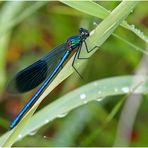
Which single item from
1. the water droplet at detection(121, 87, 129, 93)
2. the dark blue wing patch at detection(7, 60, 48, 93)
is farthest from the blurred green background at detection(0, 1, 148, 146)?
the water droplet at detection(121, 87, 129, 93)

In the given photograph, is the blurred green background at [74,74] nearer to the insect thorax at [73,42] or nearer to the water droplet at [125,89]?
the insect thorax at [73,42]

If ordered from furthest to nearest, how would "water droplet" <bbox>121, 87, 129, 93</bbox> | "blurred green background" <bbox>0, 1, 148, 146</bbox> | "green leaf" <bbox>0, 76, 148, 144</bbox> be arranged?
"blurred green background" <bbox>0, 1, 148, 146</bbox>, "water droplet" <bbox>121, 87, 129, 93</bbox>, "green leaf" <bbox>0, 76, 148, 144</bbox>

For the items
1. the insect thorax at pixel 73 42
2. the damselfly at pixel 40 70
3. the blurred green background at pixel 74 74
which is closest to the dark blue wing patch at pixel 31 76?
A: the damselfly at pixel 40 70

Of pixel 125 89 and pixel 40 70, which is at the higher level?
pixel 40 70

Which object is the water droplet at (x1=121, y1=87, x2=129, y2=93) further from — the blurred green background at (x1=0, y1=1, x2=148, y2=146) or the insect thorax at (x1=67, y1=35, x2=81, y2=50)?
the blurred green background at (x1=0, y1=1, x2=148, y2=146)

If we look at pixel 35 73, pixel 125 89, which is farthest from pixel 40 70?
pixel 125 89

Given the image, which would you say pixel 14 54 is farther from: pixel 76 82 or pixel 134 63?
pixel 134 63

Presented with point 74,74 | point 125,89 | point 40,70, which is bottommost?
point 125,89

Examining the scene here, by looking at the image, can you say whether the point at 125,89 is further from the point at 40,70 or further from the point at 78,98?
the point at 40,70

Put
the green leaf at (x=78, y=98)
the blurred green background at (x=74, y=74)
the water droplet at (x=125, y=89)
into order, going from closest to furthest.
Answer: the green leaf at (x=78, y=98) → the water droplet at (x=125, y=89) → the blurred green background at (x=74, y=74)
